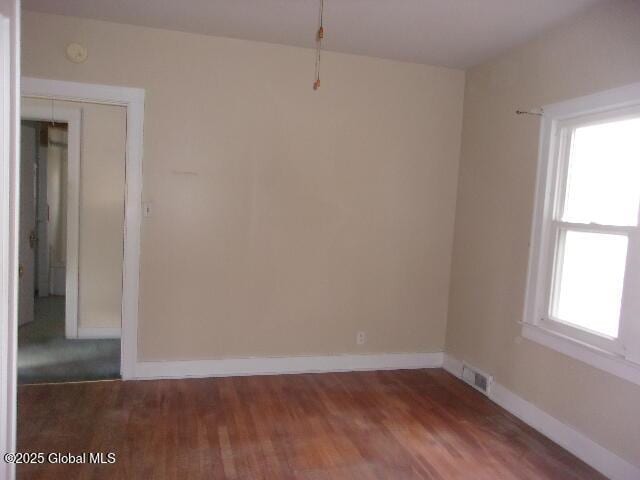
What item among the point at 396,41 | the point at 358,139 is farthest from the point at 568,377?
the point at 396,41

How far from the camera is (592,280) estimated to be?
274cm

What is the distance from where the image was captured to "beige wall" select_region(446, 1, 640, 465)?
8.25 ft

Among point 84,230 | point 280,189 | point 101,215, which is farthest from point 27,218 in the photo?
point 280,189

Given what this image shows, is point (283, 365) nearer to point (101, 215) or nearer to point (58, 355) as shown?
point (58, 355)

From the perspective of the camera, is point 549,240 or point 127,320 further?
point 127,320

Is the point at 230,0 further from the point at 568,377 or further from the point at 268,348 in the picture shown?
the point at 568,377

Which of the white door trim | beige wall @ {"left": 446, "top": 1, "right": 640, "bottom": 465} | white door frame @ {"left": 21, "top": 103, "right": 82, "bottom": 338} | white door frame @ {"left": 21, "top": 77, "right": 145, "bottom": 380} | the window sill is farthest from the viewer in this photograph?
white door frame @ {"left": 21, "top": 103, "right": 82, "bottom": 338}

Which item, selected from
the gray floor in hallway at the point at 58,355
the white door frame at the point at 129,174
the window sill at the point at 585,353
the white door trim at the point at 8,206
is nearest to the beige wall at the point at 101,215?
the gray floor in hallway at the point at 58,355

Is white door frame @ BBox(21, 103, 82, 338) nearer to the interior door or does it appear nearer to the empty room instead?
the empty room

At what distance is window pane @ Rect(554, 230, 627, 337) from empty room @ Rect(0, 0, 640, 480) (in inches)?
0.7

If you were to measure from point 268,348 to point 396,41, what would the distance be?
261 centimetres

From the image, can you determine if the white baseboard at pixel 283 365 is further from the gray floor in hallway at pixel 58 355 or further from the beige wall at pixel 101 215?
the beige wall at pixel 101 215

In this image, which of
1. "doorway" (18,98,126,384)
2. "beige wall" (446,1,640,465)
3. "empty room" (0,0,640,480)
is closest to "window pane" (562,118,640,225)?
"empty room" (0,0,640,480)

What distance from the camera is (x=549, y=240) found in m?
3.01
